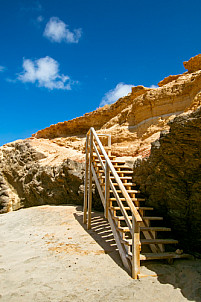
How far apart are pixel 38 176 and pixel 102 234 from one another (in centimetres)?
657

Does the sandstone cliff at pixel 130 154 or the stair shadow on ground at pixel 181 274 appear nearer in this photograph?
the stair shadow on ground at pixel 181 274

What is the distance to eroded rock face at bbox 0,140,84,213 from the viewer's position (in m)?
9.93

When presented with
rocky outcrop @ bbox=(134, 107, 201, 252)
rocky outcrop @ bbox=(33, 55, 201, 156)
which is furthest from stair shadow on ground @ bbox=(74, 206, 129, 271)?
rocky outcrop @ bbox=(33, 55, 201, 156)

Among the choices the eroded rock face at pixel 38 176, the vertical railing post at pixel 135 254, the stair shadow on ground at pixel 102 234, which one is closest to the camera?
the vertical railing post at pixel 135 254

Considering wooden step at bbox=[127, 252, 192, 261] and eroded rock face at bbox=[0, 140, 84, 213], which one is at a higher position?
eroded rock face at bbox=[0, 140, 84, 213]

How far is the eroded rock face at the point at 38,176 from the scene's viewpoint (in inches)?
391

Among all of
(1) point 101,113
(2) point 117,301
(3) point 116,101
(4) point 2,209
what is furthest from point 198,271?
(1) point 101,113

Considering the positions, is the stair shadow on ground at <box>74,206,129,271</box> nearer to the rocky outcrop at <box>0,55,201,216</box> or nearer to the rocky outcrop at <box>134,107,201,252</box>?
the rocky outcrop at <box>134,107,201,252</box>

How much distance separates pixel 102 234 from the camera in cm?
A: 625

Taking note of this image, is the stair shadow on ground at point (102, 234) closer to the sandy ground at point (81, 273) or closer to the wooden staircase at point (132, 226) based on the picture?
the sandy ground at point (81, 273)

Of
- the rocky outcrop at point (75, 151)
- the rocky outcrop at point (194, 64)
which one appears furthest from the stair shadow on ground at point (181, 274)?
the rocky outcrop at point (194, 64)

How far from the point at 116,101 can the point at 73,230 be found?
16.5 meters

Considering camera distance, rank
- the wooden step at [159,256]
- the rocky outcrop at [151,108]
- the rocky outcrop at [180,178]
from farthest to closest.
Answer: the rocky outcrop at [151,108] < the rocky outcrop at [180,178] < the wooden step at [159,256]

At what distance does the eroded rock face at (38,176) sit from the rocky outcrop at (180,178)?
4.48 meters
